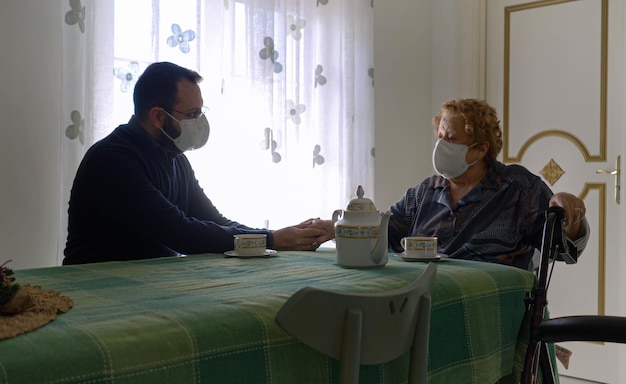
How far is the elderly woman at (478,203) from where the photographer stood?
1777mm

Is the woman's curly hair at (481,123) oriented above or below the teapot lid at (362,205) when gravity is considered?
above

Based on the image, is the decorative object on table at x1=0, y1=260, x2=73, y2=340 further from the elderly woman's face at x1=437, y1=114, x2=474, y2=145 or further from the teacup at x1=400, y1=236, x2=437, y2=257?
the elderly woman's face at x1=437, y1=114, x2=474, y2=145

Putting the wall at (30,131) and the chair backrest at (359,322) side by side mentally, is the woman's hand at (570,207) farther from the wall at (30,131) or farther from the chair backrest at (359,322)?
the wall at (30,131)

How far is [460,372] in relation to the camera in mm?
1185

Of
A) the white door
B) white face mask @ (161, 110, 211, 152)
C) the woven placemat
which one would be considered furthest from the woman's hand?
the white door

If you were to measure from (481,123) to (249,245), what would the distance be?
916 mm

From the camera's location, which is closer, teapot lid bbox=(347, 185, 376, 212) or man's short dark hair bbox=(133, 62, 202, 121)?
teapot lid bbox=(347, 185, 376, 212)

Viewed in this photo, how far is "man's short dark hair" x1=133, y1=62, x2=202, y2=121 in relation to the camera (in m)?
1.95

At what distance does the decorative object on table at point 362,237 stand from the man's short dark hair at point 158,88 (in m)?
0.84

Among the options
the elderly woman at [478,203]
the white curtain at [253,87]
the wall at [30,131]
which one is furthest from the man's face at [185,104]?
the elderly woman at [478,203]

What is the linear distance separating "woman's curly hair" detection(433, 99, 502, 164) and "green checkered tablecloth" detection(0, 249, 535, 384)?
0.65 m

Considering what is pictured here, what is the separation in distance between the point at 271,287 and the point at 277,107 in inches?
70.1

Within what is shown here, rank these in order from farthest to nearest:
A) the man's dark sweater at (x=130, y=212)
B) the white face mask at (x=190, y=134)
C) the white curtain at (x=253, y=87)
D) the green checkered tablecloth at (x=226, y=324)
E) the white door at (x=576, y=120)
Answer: the white door at (x=576, y=120)
the white curtain at (x=253, y=87)
the white face mask at (x=190, y=134)
the man's dark sweater at (x=130, y=212)
the green checkered tablecloth at (x=226, y=324)

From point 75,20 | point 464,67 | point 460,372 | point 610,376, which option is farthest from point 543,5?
point 460,372
